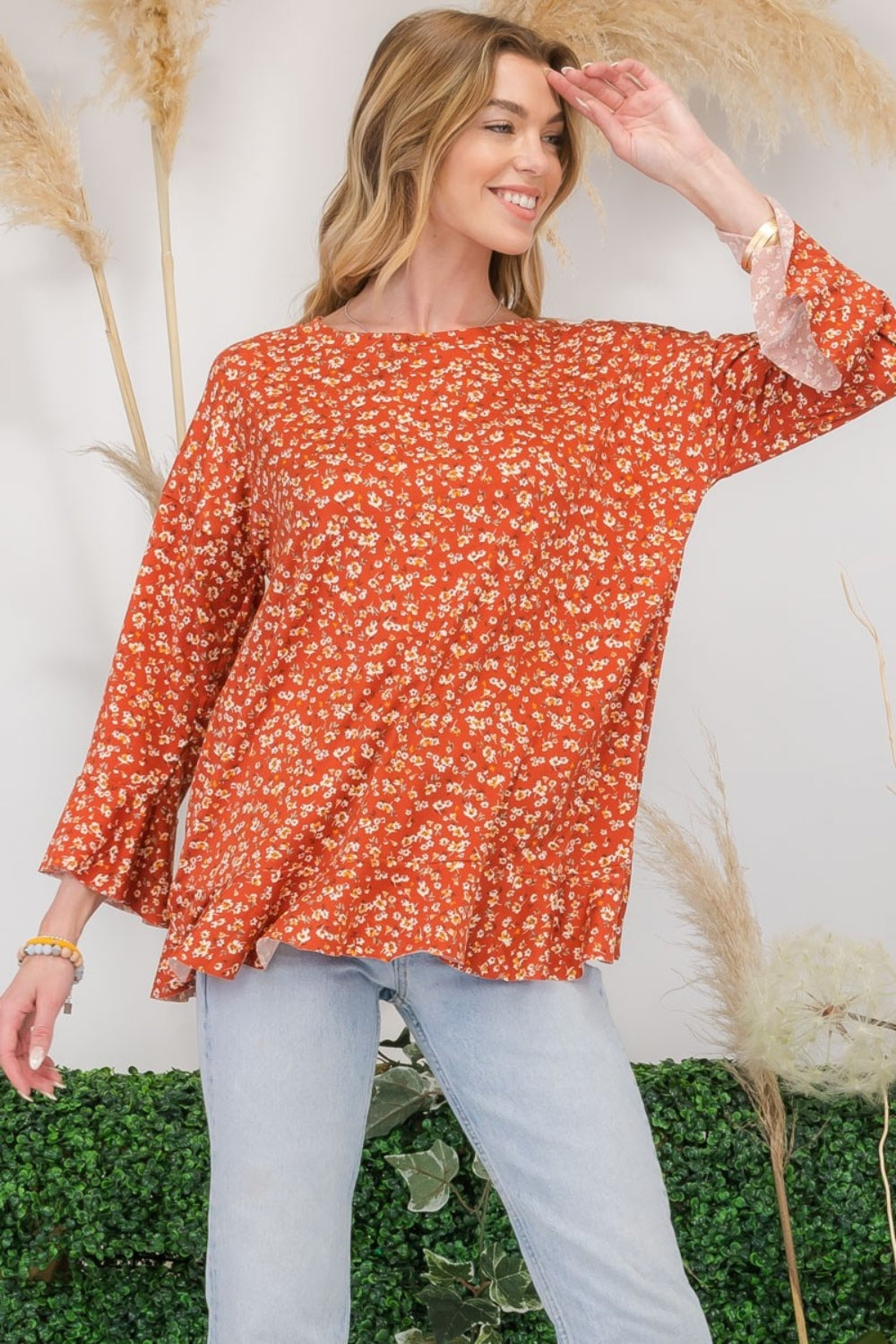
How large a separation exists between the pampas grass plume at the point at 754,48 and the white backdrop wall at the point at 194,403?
28cm

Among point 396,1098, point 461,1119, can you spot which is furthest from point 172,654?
point 396,1098

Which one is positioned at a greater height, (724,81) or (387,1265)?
(724,81)

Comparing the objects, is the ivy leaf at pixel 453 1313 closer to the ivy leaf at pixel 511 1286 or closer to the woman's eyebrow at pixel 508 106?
the ivy leaf at pixel 511 1286

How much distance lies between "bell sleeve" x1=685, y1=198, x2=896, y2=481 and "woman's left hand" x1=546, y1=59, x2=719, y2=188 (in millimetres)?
97

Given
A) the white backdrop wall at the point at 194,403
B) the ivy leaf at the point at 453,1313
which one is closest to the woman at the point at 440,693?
the ivy leaf at the point at 453,1313

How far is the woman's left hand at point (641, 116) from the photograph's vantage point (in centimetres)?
157

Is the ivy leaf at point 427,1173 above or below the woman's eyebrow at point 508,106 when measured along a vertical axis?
below

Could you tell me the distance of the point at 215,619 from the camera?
1.74 m

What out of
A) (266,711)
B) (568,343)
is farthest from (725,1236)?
(568,343)

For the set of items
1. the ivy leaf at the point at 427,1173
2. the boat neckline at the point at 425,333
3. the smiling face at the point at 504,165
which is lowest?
the ivy leaf at the point at 427,1173

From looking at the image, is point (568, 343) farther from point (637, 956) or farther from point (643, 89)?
point (637, 956)

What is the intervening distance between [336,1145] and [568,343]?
98cm

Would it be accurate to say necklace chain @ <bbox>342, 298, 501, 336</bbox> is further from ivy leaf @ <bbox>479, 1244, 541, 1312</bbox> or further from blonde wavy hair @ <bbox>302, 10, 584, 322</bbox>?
ivy leaf @ <bbox>479, 1244, 541, 1312</bbox>

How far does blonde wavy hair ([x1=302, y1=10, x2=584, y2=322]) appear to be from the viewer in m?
1.69
